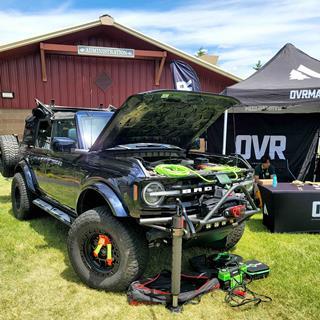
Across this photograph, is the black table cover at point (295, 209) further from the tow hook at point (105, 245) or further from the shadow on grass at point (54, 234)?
the shadow on grass at point (54, 234)

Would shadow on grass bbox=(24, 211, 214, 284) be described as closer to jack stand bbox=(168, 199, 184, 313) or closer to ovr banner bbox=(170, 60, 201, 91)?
jack stand bbox=(168, 199, 184, 313)

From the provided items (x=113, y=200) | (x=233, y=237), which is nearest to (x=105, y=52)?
(x=233, y=237)

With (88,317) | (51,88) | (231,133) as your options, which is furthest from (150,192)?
(51,88)

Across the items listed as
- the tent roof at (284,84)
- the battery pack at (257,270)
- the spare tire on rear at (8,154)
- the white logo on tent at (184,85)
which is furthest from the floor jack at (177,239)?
the white logo on tent at (184,85)

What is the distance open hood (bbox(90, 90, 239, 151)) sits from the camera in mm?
3191

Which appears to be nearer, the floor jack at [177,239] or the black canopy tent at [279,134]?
the floor jack at [177,239]

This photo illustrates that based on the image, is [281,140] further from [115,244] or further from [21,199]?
[115,244]

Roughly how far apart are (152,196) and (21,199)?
3405 mm

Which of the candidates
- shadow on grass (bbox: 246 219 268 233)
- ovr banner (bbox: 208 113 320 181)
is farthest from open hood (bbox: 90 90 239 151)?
ovr banner (bbox: 208 113 320 181)

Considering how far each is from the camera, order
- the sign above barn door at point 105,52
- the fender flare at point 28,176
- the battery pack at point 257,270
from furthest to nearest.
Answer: the sign above barn door at point 105,52 → the fender flare at point 28,176 → the battery pack at point 257,270

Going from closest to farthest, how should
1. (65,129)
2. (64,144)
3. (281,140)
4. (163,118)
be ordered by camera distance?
(64,144) < (163,118) < (65,129) < (281,140)

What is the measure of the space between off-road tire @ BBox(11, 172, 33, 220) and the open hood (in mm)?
2313

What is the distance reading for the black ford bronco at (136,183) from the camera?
2.87 m

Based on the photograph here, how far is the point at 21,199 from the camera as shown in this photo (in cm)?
533
